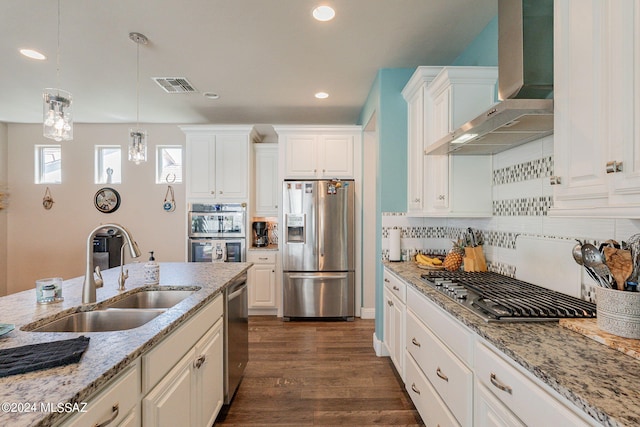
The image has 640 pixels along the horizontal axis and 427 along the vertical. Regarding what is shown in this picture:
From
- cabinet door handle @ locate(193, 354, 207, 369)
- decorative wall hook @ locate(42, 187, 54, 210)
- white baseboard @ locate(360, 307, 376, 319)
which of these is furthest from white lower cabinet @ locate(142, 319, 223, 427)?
decorative wall hook @ locate(42, 187, 54, 210)

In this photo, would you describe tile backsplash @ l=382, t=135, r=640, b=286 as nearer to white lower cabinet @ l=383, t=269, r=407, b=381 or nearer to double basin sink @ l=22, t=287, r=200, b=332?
white lower cabinet @ l=383, t=269, r=407, b=381

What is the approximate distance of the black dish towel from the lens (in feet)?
2.66

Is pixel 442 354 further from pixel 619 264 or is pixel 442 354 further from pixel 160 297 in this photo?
pixel 160 297

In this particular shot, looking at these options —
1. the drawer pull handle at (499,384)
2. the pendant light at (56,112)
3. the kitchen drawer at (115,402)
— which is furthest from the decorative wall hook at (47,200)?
the drawer pull handle at (499,384)

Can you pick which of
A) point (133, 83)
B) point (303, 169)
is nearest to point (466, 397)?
point (303, 169)

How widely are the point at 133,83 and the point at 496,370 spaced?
407 cm

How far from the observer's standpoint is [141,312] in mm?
1470

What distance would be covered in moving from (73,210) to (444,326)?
227 inches

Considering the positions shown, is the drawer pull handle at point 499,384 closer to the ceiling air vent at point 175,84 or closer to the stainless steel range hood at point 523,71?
the stainless steel range hood at point 523,71

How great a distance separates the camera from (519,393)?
93cm

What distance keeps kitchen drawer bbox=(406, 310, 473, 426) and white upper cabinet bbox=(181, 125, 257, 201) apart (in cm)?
306

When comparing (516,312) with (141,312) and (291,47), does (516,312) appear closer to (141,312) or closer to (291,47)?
(141,312)

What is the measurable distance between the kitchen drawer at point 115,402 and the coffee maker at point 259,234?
348cm

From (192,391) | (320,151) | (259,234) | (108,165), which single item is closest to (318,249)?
(259,234)
